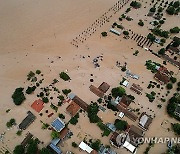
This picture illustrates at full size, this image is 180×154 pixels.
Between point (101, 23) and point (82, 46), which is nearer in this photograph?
point (82, 46)

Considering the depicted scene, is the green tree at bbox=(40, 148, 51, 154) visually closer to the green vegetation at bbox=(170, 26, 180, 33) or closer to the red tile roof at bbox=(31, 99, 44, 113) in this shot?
the red tile roof at bbox=(31, 99, 44, 113)

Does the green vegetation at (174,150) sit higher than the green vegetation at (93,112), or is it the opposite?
the green vegetation at (174,150)

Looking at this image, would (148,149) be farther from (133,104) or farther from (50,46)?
(50,46)

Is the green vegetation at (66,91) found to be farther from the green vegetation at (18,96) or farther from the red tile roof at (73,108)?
the green vegetation at (18,96)

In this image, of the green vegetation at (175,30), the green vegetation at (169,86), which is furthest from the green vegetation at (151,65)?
the green vegetation at (175,30)

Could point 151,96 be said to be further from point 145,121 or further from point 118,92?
point 118,92

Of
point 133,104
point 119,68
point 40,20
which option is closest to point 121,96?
point 133,104
